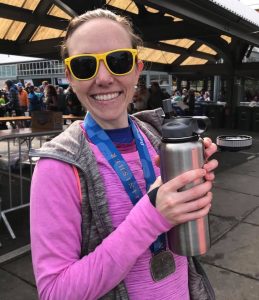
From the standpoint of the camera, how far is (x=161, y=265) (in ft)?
3.66

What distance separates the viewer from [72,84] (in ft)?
3.80

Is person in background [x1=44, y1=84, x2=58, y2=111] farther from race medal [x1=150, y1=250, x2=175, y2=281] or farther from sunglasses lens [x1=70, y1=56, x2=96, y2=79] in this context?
race medal [x1=150, y1=250, x2=175, y2=281]

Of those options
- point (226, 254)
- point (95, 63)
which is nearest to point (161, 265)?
point (95, 63)

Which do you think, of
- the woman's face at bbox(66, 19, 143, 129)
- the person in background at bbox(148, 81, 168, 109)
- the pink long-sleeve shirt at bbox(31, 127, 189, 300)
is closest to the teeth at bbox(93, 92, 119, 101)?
the woman's face at bbox(66, 19, 143, 129)

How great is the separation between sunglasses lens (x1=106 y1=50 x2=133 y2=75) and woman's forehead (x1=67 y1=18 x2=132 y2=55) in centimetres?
3

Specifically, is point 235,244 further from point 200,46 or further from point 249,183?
point 200,46

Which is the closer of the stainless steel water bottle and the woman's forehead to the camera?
the stainless steel water bottle

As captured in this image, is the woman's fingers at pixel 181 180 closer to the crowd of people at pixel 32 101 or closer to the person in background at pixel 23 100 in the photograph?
the crowd of people at pixel 32 101

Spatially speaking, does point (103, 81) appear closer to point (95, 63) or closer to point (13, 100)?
point (95, 63)

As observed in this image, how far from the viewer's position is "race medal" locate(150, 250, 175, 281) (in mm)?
1097

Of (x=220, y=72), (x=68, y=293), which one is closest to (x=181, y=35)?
(x=68, y=293)

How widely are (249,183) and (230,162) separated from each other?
1850mm

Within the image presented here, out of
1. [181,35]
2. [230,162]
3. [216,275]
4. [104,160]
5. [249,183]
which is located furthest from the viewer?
[230,162]

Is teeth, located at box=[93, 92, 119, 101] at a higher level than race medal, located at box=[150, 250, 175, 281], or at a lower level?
higher
